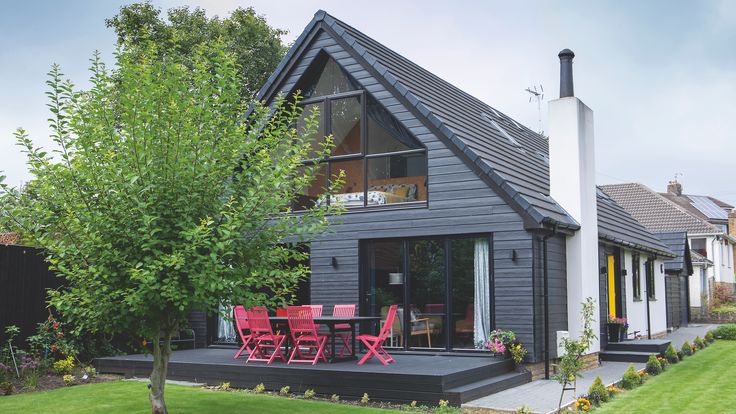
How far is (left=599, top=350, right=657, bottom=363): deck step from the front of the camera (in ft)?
46.3

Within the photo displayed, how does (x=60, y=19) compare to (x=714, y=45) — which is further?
(x=714, y=45)

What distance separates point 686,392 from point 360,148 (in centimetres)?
677

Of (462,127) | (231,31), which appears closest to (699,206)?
(231,31)

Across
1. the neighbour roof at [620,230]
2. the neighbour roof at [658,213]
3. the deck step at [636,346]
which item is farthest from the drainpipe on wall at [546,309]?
the neighbour roof at [658,213]

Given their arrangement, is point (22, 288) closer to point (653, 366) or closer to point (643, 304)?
point (653, 366)

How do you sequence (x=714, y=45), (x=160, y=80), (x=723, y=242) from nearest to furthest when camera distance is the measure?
(x=160, y=80), (x=714, y=45), (x=723, y=242)

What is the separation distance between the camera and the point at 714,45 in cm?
1805

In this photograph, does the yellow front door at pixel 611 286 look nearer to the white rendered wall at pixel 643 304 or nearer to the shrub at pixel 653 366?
the white rendered wall at pixel 643 304

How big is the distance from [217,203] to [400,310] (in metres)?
5.78

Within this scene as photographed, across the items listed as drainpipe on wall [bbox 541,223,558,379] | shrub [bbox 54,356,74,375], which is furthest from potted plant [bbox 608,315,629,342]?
shrub [bbox 54,356,74,375]

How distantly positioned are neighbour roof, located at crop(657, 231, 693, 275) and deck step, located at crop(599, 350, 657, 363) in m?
10.0

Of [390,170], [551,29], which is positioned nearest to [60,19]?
[390,170]

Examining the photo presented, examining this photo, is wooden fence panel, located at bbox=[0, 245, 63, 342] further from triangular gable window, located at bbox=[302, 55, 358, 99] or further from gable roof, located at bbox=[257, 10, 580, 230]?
triangular gable window, located at bbox=[302, 55, 358, 99]

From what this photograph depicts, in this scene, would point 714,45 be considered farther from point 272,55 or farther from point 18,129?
point 18,129
